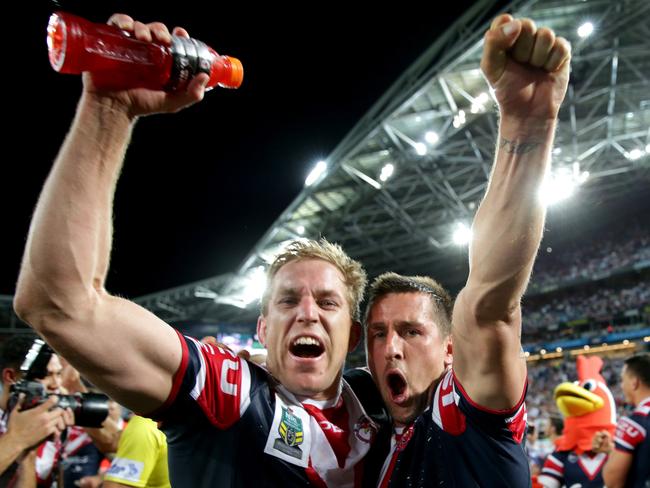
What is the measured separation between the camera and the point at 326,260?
2.32 metres

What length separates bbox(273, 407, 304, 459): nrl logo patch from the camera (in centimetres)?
183

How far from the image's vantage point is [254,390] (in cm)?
191

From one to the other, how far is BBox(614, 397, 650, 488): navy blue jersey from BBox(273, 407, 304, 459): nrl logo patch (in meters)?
3.06

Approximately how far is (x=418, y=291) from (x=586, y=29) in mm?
10609

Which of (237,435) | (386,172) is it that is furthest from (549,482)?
(386,172)

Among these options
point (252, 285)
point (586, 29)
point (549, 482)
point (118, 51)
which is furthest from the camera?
point (252, 285)

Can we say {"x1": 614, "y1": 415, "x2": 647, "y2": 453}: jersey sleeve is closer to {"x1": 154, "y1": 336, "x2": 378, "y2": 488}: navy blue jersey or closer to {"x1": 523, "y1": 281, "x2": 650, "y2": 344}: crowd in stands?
{"x1": 154, "y1": 336, "x2": 378, "y2": 488}: navy blue jersey

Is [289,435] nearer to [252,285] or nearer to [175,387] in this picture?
[175,387]

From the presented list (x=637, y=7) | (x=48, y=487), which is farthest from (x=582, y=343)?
(x=48, y=487)

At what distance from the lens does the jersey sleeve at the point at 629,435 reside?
390 cm

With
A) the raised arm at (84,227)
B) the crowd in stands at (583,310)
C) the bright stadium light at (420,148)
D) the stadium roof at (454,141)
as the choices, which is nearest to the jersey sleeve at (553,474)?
the raised arm at (84,227)

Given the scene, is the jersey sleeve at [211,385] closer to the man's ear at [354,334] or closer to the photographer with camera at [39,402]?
the man's ear at [354,334]

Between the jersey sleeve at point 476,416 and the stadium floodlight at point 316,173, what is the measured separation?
43.4ft

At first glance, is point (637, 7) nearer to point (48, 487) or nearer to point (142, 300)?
point (48, 487)
